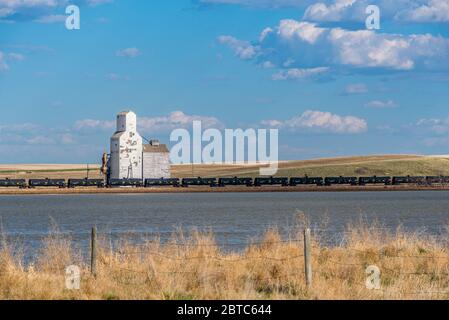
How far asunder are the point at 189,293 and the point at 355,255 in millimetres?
7730

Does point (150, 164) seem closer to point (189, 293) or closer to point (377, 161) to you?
point (377, 161)

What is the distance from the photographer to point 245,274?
20.9m

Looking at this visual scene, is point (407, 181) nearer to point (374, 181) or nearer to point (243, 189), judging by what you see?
point (374, 181)

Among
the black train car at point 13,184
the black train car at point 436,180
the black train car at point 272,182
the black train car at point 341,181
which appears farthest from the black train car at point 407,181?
the black train car at point 13,184

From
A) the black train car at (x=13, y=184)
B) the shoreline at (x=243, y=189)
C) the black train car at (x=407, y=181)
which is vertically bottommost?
the shoreline at (x=243, y=189)

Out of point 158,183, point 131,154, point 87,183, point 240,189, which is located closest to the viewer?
point 131,154

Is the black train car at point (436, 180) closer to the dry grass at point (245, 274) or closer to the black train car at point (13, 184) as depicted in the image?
the black train car at point (13, 184)

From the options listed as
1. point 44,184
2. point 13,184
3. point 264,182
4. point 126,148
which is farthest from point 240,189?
point 13,184

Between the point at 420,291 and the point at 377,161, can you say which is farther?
the point at 377,161

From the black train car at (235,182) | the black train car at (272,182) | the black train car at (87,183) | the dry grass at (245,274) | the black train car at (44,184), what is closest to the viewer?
the dry grass at (245,274)

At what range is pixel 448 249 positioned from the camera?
2620 cm

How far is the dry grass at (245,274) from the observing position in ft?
58.1

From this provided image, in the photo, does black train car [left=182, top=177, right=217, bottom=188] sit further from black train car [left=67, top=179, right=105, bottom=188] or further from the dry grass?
the dry grass
